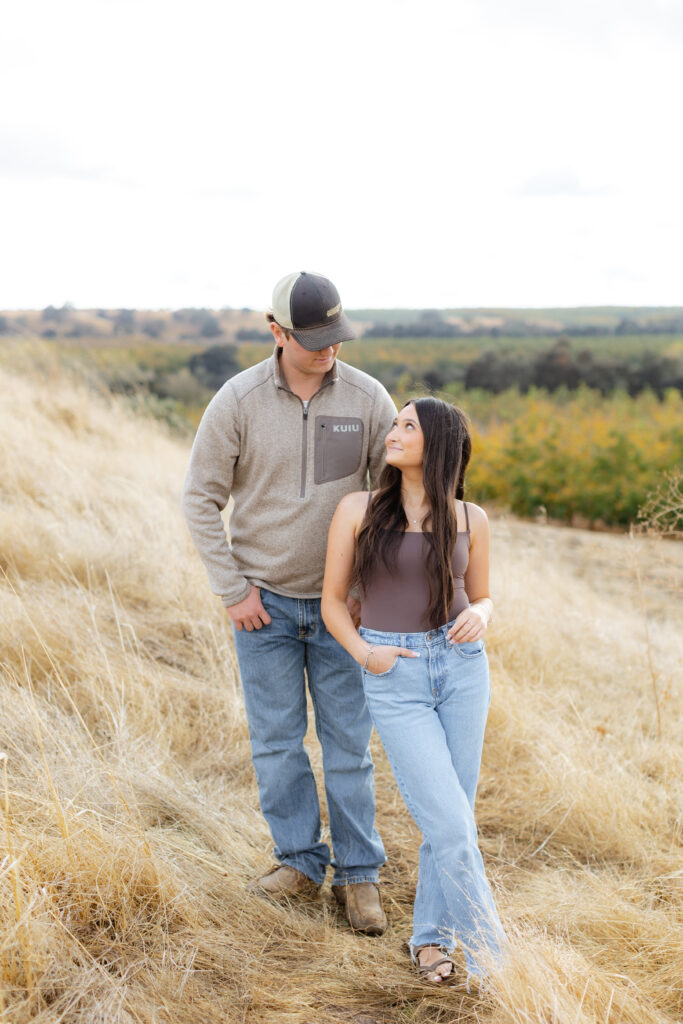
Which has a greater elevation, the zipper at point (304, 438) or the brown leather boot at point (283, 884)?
the zipper at point (304, 438)

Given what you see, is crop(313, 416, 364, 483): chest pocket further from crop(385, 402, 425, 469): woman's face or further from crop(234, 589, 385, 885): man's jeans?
crop(234, 589, 385, 885): man's jeans

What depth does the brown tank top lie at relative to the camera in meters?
2.30

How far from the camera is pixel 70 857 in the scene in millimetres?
2266

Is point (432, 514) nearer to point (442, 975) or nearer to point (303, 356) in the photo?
point (303, 356)

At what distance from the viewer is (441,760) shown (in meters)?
2.23

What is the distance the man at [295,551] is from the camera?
2.55 meters

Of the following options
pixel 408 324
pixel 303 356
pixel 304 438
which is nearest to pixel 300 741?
pixel 304 438

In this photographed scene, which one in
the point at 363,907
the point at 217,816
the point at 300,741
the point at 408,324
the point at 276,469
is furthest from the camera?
the point at 408,324

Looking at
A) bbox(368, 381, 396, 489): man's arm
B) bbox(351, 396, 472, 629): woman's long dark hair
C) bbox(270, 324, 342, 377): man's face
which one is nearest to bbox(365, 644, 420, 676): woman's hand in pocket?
bbox(351, 396, 472, 629): woman's long dark hair

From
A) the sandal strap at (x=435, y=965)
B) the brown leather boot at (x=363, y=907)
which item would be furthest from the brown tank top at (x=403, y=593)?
the brown leather boot at (x=363, y=907)

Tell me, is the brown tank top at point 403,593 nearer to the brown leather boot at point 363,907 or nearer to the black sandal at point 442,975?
the black sandal at point 442,975

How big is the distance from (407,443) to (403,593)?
0.43 meters

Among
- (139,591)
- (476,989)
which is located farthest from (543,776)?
(139,591)

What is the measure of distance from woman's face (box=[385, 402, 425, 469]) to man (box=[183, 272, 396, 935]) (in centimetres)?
28
